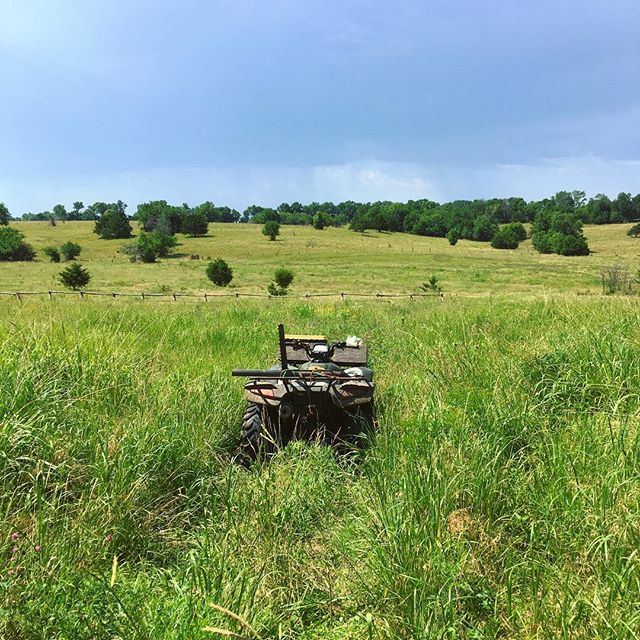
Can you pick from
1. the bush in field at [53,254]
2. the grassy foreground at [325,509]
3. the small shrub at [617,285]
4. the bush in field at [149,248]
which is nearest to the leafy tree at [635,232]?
the small shrub at [617,285]

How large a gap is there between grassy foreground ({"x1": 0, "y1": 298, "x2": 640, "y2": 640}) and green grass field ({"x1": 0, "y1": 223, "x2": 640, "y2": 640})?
0.01 m

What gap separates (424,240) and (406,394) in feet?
345

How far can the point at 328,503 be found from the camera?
3139 mm

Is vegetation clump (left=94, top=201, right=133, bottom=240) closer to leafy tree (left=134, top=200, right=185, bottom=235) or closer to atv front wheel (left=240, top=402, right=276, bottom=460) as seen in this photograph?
leafy tree (left=134, top=200, right=185, bottom=235)

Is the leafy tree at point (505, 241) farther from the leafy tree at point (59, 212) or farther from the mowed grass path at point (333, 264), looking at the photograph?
the leafy tree at point (59, 212)

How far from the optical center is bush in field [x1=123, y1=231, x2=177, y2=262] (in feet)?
237

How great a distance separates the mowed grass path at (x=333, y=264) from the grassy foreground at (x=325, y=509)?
61.3 ft

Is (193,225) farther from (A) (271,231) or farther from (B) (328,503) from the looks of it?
(B) (328,503)

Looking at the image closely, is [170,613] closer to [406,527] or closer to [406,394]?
[406,527]

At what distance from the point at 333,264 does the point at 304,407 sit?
6379 cm

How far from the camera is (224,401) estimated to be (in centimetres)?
464

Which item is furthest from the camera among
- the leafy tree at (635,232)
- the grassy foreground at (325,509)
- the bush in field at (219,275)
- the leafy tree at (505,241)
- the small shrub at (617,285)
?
the leafy tree at (505,241)

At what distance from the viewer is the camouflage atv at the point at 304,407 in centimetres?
412

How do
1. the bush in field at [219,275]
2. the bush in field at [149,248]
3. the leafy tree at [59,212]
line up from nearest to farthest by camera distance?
the bush in field at [219,275], the bush in field at [149,248], the leafy tree at [59,212]
